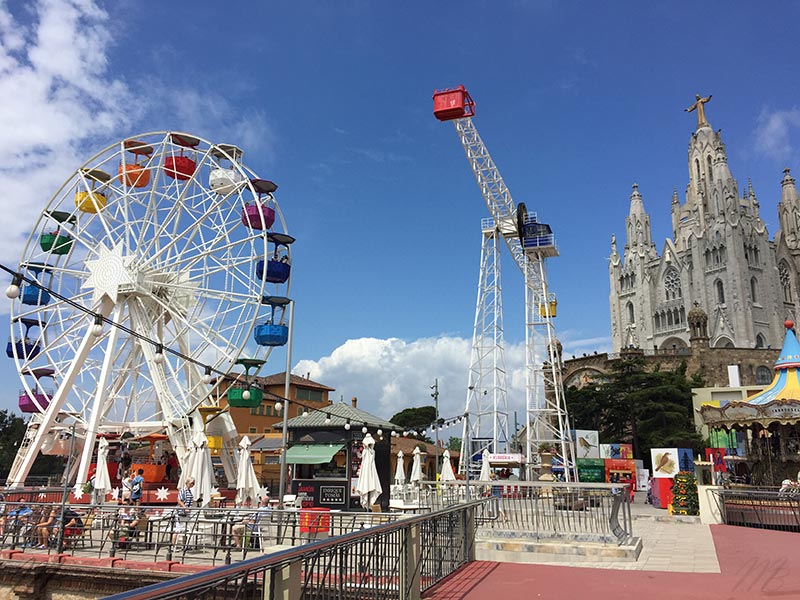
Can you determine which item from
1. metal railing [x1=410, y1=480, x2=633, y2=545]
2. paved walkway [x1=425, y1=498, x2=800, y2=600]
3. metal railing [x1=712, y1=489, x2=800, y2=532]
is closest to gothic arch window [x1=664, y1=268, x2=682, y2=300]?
metal railing [x1=712, y1=489, x2=800, y2=532]

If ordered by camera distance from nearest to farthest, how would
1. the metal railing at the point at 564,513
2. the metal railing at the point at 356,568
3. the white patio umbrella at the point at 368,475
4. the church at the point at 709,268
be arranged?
the metal railing at the point at 356,568 → the metal railing at the point at 564,513 → the white patio umbrella at the point at 368,475 → the church at the point at 709,268

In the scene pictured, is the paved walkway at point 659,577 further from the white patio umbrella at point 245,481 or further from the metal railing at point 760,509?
the white patio umbrella at point 245,481

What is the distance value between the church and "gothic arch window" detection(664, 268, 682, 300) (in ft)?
0.50

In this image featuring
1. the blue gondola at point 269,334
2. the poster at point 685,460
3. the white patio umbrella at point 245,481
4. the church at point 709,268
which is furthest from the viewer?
the church at point 709,268

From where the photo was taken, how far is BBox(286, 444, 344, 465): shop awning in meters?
17.5

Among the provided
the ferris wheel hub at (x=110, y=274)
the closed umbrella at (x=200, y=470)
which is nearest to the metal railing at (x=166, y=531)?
the closed umbrella at (x=200, y=470)

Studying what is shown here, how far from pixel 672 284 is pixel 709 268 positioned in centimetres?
865

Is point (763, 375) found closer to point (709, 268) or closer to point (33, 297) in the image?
point (709, 268)

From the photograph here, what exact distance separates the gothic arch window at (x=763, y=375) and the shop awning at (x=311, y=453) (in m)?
59.8

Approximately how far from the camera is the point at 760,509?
18312 millimetres

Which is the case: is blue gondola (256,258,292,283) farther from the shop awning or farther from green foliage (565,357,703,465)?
green foliage (565,357,703,465)

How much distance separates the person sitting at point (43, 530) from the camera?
15.2 m

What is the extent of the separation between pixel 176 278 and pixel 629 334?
83.4 meters

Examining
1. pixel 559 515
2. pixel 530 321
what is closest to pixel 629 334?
pixel 530 321
